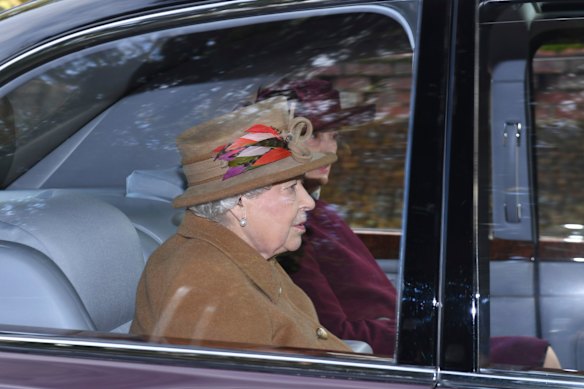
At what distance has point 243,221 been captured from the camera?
204 cm

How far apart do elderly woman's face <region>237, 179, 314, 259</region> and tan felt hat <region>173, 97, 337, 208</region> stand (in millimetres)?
46

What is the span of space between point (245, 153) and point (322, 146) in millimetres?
168

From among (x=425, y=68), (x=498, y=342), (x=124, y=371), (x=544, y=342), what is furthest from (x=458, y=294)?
(x=124, y=371)

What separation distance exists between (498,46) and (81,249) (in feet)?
3.35

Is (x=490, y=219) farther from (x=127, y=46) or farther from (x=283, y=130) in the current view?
(x=127, y=46)

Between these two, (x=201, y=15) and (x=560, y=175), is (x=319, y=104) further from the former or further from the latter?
(x=560, y=175)

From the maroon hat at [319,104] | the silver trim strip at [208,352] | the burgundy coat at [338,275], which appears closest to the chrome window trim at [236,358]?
the silver trim strip at [208,352]

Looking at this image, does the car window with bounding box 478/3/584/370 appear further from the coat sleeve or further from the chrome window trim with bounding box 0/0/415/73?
the coat sleeve

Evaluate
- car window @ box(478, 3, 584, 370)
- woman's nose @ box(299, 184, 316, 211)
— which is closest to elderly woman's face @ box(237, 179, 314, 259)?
woman's nose @ box(299, 184, 316, 211)

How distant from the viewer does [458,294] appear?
153cm

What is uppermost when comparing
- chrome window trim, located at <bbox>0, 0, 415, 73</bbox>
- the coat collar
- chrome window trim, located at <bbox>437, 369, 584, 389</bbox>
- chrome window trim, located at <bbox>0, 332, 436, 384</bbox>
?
chrome window trim, located at <bbox>0, 0, 415, 73</bbox>

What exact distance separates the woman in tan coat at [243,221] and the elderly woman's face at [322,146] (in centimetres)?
1

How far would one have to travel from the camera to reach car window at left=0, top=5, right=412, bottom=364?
5.94 ft

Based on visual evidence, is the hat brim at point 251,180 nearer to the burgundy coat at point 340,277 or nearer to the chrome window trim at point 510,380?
the burgundy coat at point 340,277
